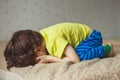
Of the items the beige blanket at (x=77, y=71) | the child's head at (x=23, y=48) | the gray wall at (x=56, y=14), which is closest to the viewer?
the beige blanket at (x=77, y=71)

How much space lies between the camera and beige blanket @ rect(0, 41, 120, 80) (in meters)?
0.82

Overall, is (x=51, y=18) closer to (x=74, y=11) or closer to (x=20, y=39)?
(x=74, y=11)

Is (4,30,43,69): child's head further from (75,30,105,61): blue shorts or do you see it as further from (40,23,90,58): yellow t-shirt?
(75,30,105,61): blue shorts

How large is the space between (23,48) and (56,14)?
162 centimetres

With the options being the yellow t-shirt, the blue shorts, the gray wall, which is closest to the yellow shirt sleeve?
the yellow t-shirt

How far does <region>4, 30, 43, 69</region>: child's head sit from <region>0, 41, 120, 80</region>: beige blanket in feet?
0.30

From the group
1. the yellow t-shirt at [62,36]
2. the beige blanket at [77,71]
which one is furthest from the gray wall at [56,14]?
the beige blanket at [77,71]

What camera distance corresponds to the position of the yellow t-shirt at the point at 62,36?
1073mm

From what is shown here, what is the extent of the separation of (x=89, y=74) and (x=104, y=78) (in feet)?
0.17

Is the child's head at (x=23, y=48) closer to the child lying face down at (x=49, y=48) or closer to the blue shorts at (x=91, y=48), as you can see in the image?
the child lying face down at (x=49, y=48)

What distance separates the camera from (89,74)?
2.72 ft

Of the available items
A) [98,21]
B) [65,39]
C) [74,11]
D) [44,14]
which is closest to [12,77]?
[65,39]

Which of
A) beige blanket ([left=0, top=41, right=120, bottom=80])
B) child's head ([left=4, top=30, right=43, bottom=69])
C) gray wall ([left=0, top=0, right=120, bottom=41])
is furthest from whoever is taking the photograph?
gray wall ([left=0, top=0, right=120, bottom=41])

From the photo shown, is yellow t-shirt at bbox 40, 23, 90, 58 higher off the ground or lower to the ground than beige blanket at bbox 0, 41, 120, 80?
higher
